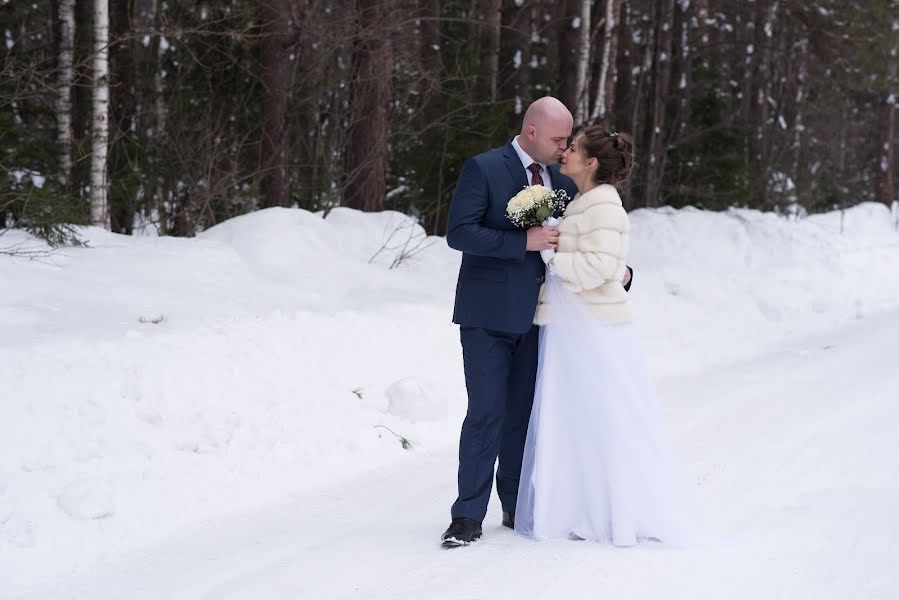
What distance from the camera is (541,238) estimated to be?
17.0ft

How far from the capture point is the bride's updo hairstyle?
5215mm

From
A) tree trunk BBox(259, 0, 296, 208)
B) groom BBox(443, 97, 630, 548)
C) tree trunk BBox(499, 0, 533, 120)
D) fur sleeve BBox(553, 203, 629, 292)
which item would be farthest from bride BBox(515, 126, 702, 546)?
tree trunk BBox(499, 0, 533, 120)

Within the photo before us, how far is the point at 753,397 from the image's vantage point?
923 centimetres

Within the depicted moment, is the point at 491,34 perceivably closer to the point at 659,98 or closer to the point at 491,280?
the point at 659,98

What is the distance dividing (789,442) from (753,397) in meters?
1.85

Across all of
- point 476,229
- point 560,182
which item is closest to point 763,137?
point 560,182

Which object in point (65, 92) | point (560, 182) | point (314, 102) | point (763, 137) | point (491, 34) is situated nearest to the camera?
point (560, 182)

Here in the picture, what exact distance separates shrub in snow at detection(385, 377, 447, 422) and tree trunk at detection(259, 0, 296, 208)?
5.86 meters

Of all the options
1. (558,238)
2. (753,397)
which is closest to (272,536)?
(558,238)

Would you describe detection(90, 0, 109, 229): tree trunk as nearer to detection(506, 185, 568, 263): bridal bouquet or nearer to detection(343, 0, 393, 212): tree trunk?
detection(343, 0, 393, 212): tree trunk

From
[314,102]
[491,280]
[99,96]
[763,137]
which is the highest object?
[763,137]

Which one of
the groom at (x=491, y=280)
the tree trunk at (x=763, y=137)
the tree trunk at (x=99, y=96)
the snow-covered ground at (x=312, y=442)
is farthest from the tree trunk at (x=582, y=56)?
the groom at (x=491, y=280)

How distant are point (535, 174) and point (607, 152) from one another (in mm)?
434

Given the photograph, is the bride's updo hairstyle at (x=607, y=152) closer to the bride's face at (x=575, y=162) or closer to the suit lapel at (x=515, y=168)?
the bride's face at (x=575, y=162)
